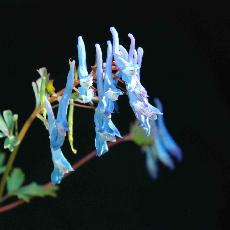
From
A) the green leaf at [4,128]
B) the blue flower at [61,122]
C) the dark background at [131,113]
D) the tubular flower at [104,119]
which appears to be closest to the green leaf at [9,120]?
the green leaf at [4,128]

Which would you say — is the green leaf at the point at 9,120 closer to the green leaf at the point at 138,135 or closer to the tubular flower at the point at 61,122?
the tubular flower at the point at 61,122

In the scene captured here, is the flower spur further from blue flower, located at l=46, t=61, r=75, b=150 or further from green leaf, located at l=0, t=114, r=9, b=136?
green leaf, located at l=0, t=114, r=9, b=136

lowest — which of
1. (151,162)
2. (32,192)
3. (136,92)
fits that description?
(151,162)

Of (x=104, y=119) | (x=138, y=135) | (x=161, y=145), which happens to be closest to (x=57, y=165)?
(x=104, y=119)

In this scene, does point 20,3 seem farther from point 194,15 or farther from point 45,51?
point 194,15

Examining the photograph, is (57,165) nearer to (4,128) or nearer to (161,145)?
(4,128)

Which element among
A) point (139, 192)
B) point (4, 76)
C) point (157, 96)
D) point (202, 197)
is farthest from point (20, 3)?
point (202, 197)

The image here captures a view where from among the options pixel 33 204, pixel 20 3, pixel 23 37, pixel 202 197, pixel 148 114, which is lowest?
pixel 202 197

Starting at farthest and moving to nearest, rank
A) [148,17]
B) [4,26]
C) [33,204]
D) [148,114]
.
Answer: [148,17] < [4,26] < [33,204] < [148,114]
